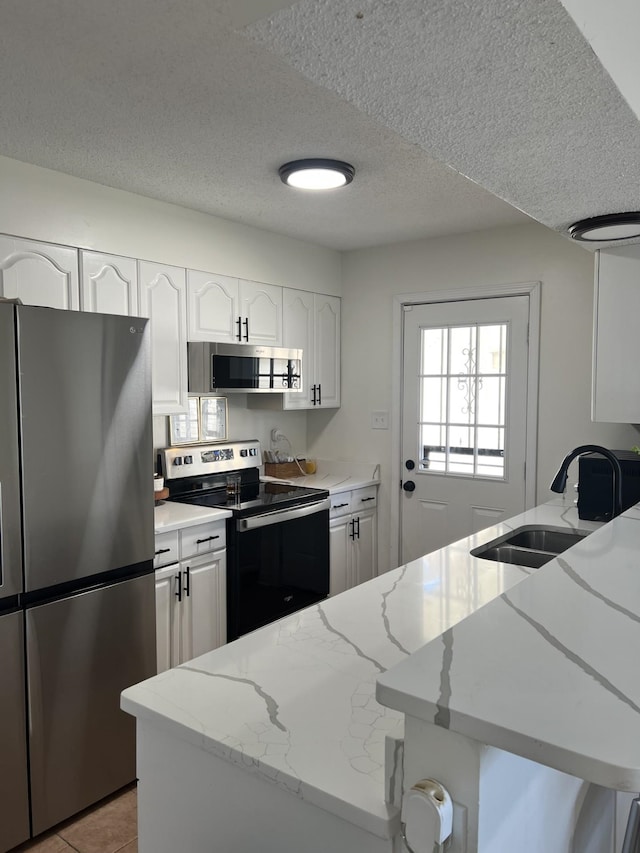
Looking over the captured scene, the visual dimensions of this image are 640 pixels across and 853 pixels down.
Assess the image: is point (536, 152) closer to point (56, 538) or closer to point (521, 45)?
point (521, 45)

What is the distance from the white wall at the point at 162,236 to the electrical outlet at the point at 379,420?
0.57 metres

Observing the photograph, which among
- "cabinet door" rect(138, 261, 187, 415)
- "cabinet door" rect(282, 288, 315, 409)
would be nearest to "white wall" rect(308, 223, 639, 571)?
"cabinet door" rect(282, 288, 315, 409)

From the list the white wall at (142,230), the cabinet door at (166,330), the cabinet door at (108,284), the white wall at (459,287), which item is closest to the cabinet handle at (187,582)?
the cabinet door at (166,330)

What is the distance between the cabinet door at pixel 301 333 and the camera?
396 centimetres

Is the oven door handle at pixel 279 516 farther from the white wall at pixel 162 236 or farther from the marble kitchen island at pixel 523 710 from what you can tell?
the marble kitchen island at pixel 523 710

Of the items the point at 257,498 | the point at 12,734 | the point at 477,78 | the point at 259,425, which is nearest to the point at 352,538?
the point at 257,498

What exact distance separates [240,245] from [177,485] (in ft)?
4.55

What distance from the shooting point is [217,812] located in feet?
3.68

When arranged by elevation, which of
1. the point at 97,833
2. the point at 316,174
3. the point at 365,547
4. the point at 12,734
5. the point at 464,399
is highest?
the point at 316,174

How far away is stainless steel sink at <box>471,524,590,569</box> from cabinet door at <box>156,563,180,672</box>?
1.36m

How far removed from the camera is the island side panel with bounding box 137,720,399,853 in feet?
3.28

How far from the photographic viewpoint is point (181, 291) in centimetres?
327

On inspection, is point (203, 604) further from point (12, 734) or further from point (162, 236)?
point (162, 236)

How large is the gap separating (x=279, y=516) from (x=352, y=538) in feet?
2.65
